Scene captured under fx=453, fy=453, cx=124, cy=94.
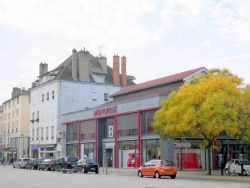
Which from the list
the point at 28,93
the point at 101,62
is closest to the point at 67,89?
the point at 101,62

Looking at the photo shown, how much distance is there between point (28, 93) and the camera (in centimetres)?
9062

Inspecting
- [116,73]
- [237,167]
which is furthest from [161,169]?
[116,73]

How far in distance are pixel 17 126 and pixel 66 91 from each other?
86.8ft

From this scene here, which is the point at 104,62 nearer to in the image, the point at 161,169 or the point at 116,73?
the point at 116,73

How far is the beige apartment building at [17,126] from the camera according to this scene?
88750 millimetres

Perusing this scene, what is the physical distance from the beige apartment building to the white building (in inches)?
451

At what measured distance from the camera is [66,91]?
6994 cm

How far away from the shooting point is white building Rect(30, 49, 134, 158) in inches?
2736

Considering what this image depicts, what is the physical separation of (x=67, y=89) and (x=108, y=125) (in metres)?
16.0

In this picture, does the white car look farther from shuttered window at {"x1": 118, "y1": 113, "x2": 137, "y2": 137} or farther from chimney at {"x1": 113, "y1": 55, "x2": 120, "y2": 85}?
chimney at {"x1": 113, "y1": 55, "x2": 120, "y2": 85}

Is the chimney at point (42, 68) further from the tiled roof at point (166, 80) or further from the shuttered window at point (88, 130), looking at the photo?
the tiled roof at point (166, 80)

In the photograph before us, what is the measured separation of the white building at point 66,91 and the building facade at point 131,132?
510cm

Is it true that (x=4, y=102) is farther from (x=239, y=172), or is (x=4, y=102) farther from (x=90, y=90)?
(x=239, y=172)

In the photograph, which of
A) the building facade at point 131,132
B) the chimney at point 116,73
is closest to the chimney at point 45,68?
the chimney at point 116,73
